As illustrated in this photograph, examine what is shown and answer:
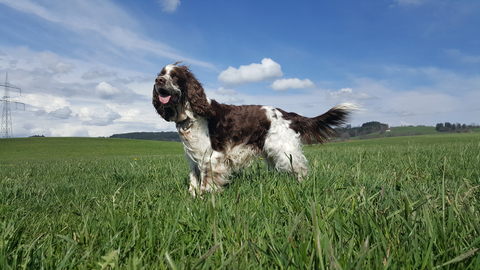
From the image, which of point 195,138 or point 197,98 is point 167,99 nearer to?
point 197,98

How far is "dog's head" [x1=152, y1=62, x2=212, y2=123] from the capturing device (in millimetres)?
4129

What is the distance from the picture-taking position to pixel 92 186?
4047 millimetres

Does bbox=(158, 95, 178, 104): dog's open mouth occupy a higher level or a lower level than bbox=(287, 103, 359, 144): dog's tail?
higher

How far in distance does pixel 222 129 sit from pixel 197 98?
64 cm

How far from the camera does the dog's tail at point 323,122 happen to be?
488cm

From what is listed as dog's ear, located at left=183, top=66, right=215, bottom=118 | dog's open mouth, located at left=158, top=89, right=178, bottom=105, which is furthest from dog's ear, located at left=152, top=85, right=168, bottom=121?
dog's ear, located at left=183, top=66, right=215, bottom=118

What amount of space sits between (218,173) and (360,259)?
3077 mm

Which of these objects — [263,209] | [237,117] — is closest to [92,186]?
[237,117]

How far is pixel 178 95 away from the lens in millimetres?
4277

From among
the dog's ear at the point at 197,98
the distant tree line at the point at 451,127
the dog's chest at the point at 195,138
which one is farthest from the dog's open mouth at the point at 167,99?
the distant tree line at the point at 451,127

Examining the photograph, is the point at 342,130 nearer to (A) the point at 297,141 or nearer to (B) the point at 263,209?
(A) the point at 297,141

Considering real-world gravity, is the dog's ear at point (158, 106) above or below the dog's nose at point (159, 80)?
below

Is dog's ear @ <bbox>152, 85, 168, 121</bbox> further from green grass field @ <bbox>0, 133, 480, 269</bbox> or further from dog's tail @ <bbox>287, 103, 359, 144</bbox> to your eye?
dog's tail @ <bbox>287, 103, 359, 144</bbox>

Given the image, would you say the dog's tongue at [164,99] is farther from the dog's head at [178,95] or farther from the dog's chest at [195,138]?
the dog's chest at [195,138]
